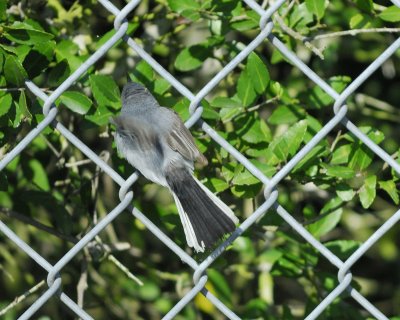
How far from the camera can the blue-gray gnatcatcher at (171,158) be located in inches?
66.5

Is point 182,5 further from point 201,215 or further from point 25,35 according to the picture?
point 201,215

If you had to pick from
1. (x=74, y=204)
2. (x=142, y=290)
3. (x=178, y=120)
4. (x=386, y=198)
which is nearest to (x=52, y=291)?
(x=178, y=120)

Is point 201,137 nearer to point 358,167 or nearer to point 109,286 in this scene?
point 358,167

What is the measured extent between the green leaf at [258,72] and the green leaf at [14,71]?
22.1 inches

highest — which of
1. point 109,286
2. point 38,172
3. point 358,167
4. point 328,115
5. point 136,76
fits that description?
point 136,76

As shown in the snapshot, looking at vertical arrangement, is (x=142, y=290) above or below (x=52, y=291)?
below

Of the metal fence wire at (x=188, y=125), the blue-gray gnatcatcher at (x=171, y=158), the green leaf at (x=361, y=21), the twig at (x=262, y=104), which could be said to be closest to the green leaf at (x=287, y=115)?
the twig at (x=262, y=104)

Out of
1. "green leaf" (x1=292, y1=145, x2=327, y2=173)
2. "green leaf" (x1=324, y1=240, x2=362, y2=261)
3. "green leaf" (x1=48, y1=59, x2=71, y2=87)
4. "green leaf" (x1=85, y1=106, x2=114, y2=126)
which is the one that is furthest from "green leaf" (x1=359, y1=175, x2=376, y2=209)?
"green leaf" (x1=48, y1=59, x2=71, y2=87)

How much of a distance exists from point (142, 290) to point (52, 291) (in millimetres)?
1493

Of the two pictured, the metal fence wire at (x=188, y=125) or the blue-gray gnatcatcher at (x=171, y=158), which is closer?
the metal fence wire at (x=188, y=125)

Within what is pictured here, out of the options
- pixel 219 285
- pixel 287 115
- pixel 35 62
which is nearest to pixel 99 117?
pixel 35 62

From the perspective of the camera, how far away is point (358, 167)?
2080 mm

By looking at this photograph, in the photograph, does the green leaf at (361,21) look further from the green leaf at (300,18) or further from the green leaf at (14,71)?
the green leaf at (14,71)

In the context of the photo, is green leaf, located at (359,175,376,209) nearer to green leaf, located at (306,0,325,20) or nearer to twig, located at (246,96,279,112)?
twig, located at (246,96,279,112)
